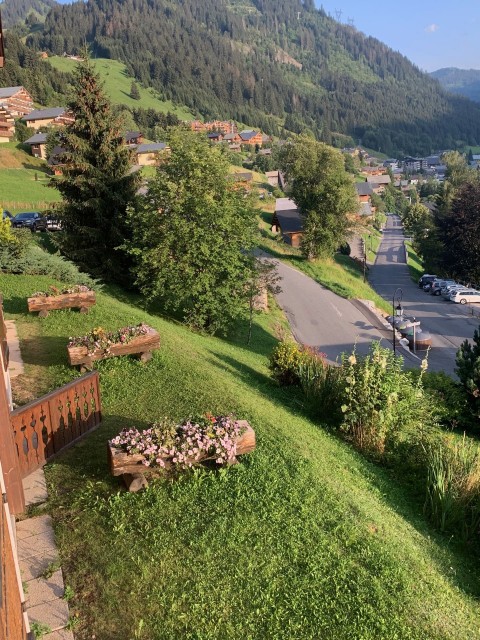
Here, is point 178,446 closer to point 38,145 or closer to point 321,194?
point 321,194

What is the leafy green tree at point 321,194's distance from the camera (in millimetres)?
44000

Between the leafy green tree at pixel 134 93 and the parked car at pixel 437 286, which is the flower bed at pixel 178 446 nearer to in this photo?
the parked car at pixel 437 286

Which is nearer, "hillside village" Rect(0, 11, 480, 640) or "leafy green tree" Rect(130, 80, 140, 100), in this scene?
"hillside village" Rect(0, 11, 480, 640)

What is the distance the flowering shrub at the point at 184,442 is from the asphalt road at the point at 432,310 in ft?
63.6

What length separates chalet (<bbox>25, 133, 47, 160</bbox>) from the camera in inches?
2645

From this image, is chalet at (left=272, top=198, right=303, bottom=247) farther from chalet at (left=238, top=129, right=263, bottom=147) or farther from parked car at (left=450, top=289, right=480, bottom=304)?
chalet at (left=238, top=129, right=263, bottom=147)

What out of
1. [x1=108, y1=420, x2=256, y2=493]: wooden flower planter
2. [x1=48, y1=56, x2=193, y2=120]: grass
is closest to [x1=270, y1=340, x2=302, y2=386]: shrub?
[x1=108, y1=420, x2=256, y2=493]: wooden flower planter

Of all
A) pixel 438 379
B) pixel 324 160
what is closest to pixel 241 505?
pixel 438 379

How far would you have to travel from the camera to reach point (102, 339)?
11.0 metres

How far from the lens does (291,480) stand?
7.45m

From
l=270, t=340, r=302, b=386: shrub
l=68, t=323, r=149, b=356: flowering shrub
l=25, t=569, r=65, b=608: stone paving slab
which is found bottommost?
l=270, t=340, r=302, b=386: shrub

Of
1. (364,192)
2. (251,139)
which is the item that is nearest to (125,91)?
(251,139)

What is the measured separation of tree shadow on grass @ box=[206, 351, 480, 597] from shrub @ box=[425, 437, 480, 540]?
0.23 metres

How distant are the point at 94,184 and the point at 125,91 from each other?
143 m
